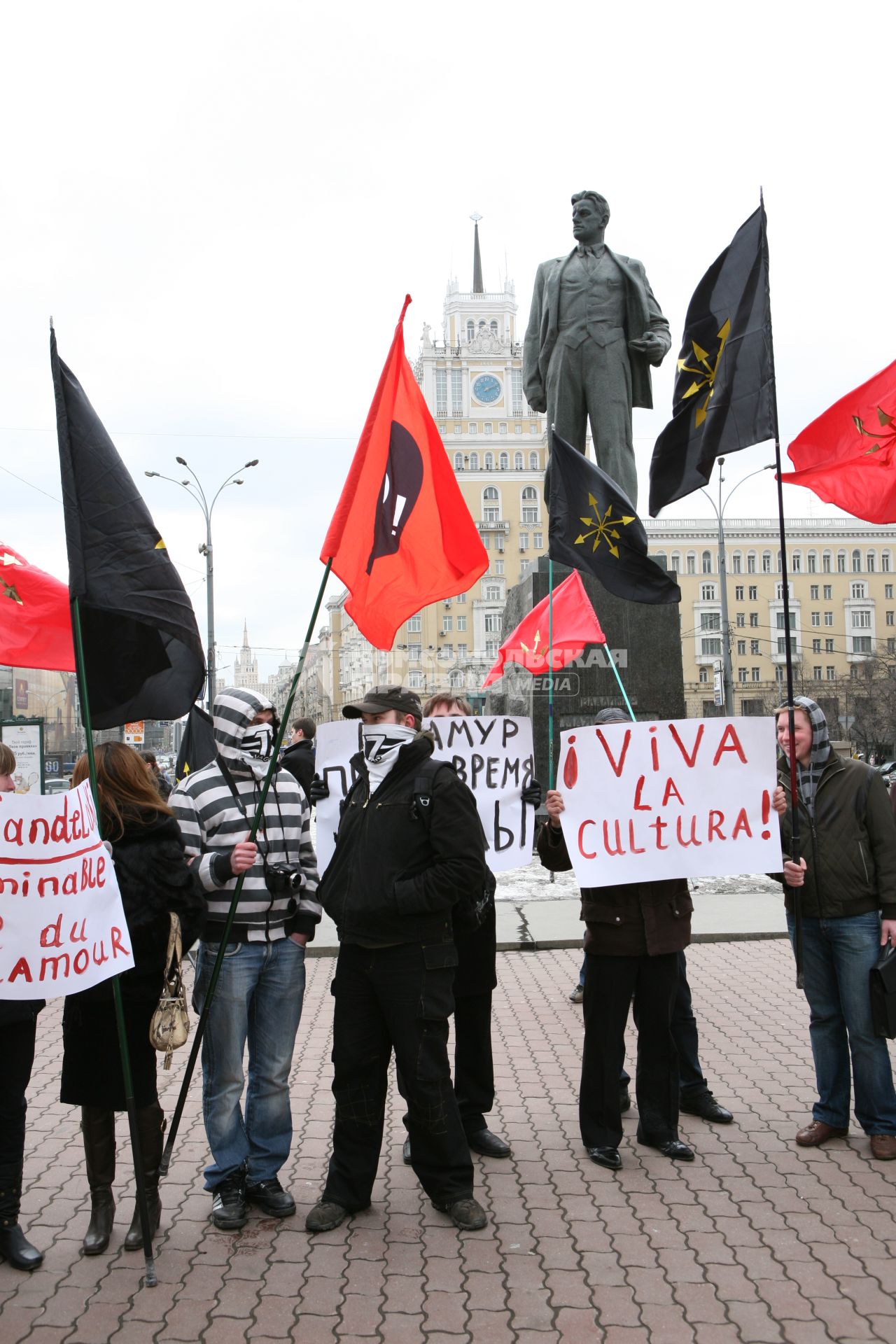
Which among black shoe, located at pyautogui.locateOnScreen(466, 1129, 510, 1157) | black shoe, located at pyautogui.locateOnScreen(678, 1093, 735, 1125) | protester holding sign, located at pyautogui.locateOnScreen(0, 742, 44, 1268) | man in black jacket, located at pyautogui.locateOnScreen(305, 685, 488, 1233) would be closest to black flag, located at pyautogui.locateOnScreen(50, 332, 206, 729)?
man in black jacket, located at pyautogui.locateOnScreen(305, 685, 488, 1233)

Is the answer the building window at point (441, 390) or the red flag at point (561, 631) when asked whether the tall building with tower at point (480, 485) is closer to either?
the building window at point (441, 390)

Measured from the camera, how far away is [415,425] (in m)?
5.07

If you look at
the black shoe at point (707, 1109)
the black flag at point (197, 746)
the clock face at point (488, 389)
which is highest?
the clock face at point (488, 389)

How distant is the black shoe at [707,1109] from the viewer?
17.3ft

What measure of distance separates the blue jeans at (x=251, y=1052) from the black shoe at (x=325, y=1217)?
254 mm

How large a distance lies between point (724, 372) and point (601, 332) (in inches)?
251

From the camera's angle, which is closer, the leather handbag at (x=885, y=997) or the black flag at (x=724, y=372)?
the leather handbag at (x=885, y=997)

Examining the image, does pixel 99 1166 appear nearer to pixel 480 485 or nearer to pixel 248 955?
pixel 248 955

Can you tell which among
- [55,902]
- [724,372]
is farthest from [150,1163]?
[724,372]

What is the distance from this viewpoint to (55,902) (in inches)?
151

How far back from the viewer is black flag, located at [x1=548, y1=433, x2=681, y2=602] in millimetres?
6832

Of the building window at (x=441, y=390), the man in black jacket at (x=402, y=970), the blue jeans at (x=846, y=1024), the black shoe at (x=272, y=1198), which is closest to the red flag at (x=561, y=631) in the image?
the blue jeans at (x=846, y=1024)

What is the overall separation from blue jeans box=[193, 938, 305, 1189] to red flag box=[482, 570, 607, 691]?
4.04 meters

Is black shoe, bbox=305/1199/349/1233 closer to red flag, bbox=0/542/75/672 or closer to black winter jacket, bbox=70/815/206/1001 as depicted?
black winter jacket, bbox=70/815/206/1001
